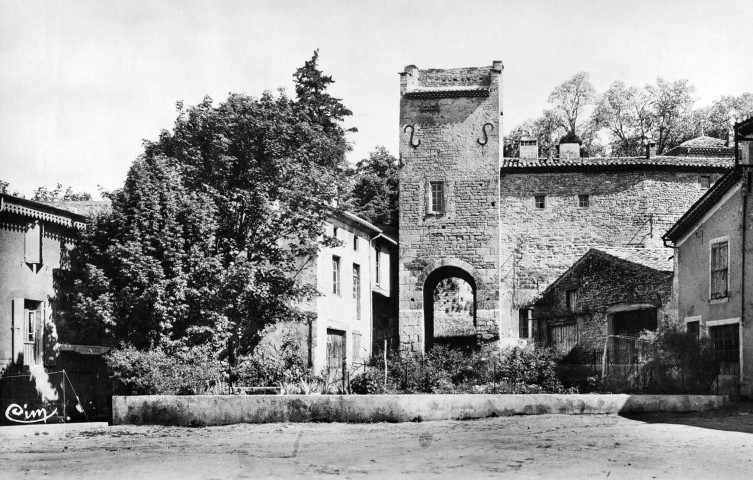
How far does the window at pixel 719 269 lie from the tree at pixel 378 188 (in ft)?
70.2

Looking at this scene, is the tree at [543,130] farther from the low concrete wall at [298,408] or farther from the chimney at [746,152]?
the low concrete wall at [298,408]

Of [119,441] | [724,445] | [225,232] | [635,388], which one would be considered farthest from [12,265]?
[724,445]

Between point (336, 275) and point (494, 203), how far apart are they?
8571 millimetres

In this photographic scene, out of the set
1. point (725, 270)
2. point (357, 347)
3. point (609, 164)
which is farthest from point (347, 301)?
point (609, 164)

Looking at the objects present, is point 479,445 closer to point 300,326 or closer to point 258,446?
point 258,446

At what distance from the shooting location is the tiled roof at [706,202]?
70.2 feet

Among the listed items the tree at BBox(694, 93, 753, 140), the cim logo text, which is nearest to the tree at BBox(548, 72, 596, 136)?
the tree at BBox(694, 93, 753, 140)

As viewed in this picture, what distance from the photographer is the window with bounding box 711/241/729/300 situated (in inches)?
862

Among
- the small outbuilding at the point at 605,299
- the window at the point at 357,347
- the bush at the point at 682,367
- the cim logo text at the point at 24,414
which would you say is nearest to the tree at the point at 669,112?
the small outbuilding at the point at 605,299

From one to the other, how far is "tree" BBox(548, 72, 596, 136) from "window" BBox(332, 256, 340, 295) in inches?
1202

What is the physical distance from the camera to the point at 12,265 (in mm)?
19500

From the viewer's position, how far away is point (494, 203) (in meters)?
34.0

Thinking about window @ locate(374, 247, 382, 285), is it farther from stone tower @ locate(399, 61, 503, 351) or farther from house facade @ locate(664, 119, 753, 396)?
house facade @ locate(664, 119, 753, 396)

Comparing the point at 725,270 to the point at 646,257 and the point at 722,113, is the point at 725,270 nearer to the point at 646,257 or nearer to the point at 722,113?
the point at 646,257
